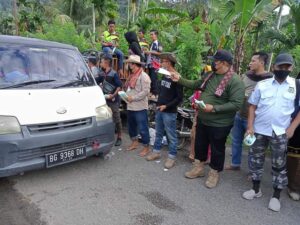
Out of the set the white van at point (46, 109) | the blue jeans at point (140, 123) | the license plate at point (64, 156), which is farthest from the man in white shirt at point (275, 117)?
the license plate at point (64, 156)

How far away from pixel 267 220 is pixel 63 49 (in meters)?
4.05

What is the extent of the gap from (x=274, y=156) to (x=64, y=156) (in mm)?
2764

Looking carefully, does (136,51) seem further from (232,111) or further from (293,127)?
(293,127)

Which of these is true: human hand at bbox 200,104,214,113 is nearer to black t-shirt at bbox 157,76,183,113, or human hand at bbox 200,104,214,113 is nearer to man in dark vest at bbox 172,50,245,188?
man in dark vest at bbox 172,50,245,188

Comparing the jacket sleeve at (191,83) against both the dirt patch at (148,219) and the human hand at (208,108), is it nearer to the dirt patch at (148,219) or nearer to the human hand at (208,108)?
the human hand at (208,108)

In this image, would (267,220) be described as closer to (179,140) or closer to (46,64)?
(179,140)

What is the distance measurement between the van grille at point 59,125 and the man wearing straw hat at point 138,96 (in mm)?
1120

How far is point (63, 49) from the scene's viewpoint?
211 inches

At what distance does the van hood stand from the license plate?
0.44 m

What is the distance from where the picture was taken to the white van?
3936mm

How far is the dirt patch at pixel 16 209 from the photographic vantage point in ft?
11.3

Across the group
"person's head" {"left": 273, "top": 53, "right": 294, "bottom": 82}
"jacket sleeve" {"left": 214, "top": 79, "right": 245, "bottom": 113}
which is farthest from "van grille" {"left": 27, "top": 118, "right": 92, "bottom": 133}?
"person's head" {"left": 273, "top": 53, "right": 294, "bottom": 82}

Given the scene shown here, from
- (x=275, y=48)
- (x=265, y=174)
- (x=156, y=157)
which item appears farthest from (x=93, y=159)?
(x=275, y=48)

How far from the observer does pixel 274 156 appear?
13.1 ft
